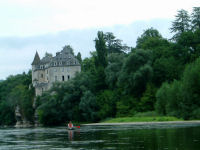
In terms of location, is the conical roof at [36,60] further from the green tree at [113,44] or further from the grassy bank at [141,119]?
the grassy bank at [141,119]

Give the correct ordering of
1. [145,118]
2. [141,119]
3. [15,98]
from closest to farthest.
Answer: [145,118], [141,119], [15,98]

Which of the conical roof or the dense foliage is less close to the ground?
the conical roof

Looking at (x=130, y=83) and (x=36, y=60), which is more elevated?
(x=36, y=60)

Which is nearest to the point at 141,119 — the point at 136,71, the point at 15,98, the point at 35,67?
the point at 136,71

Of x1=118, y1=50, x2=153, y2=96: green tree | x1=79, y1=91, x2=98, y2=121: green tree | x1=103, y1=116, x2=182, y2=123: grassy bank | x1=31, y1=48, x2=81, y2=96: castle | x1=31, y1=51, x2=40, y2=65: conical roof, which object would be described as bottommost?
x1=103, y1=116, x2=182, y2=123: grassy bank

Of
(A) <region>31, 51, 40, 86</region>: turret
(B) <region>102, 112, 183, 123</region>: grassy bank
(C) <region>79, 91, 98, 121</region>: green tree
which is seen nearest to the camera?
(B) <region>102, 112, 183, 123</region>: grassy bank

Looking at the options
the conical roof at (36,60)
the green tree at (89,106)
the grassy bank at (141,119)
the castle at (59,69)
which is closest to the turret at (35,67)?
the conical roof at (36,60)

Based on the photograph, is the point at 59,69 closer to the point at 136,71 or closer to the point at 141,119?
the point at 136,71

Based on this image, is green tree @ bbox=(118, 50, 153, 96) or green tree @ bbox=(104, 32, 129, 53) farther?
green tree @ bbox=(104, 32, 129, 53)

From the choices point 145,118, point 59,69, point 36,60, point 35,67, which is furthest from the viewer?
point 36,60

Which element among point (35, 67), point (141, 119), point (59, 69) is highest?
point (35, 67)

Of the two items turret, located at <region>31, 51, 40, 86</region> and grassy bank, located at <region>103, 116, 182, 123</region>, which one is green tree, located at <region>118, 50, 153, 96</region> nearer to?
grassy bank, located at <region>103, 116, 182, 123</region>

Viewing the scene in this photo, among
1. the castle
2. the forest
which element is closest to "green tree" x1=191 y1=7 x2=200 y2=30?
the forest

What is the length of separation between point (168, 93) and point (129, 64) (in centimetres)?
1901
